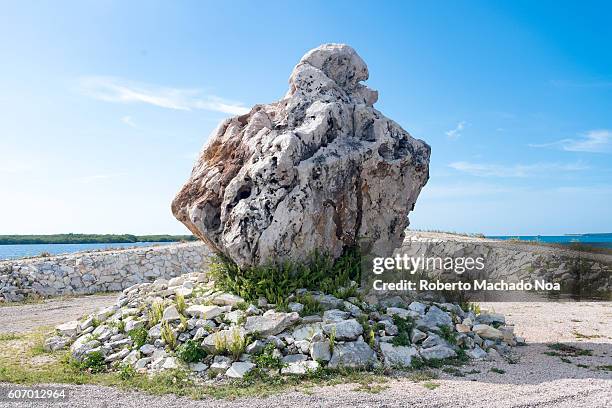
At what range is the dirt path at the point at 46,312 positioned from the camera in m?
14.1

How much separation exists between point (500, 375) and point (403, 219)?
4.89 m

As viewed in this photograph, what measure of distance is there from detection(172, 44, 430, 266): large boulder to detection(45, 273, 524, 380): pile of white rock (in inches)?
57.8

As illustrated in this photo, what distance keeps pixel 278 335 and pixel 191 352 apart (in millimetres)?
1635

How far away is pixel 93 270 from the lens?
22641 mm

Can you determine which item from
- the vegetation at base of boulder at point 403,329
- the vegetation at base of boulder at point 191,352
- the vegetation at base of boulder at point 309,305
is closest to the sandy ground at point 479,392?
the vegetation at base of boulder at point 403,329

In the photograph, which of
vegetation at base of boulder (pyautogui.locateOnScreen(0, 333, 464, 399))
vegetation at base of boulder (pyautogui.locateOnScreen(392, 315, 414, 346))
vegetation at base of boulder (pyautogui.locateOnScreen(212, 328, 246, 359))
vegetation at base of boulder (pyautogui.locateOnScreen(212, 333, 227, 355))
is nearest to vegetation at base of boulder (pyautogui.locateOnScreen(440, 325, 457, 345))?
vegetation at base of boulder (pyautogui.locateOnScreen(392, 315, 414, 346))

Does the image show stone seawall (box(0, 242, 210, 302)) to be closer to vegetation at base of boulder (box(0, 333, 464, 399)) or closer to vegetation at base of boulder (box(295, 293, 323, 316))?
vegetation at base of boulder (box(0, 333, 464, 399))

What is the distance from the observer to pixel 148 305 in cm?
1078

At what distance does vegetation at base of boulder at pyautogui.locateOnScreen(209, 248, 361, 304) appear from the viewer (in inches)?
392

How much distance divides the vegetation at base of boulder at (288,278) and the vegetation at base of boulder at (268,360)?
52.2 inches

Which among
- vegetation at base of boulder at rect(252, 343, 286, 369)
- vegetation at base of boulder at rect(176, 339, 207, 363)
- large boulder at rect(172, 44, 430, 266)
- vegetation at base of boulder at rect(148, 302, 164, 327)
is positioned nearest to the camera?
vegetation at base of boulder at rect(252, 343, 286, 369)

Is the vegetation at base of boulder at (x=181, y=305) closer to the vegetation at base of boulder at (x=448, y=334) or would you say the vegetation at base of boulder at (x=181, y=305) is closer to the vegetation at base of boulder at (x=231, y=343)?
the vegetation at base of boulder at (x=231, y=343)

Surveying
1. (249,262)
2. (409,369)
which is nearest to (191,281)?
(249,262)

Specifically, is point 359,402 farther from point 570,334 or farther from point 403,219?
point 570,334
